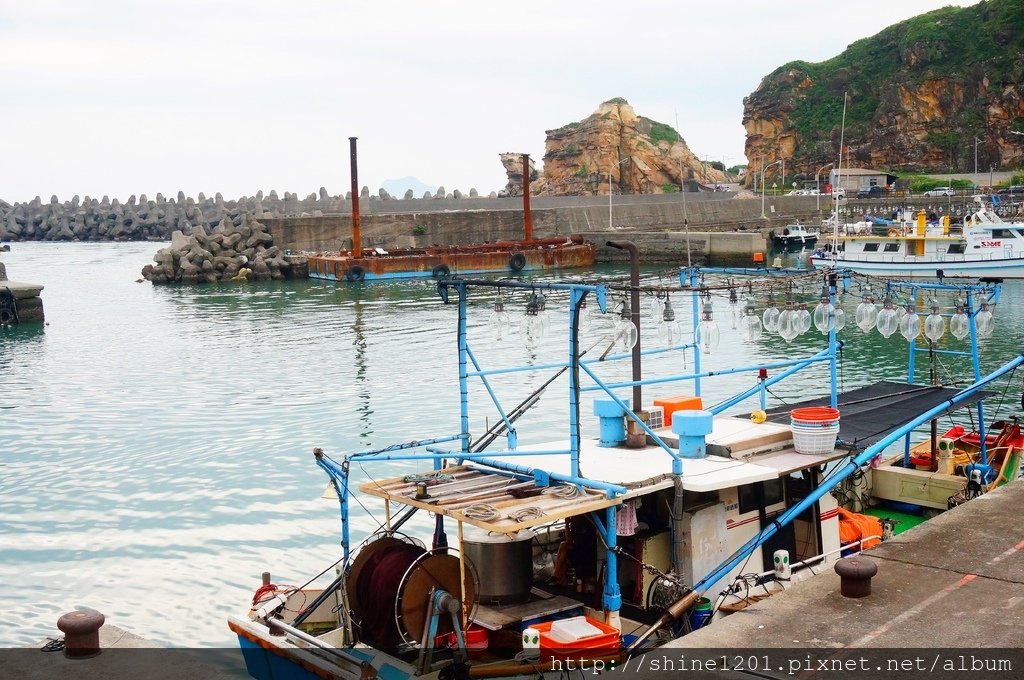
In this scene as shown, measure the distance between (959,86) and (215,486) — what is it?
96.4 meters

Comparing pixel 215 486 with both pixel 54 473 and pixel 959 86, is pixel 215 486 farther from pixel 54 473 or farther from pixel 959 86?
pixel 959 86

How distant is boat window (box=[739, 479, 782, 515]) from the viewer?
10.4m

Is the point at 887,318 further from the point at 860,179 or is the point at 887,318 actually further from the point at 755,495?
the point at 860,179

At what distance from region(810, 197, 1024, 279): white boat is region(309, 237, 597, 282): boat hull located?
16677 millimetres

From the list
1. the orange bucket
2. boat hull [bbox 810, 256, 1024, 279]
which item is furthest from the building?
the orange bucket

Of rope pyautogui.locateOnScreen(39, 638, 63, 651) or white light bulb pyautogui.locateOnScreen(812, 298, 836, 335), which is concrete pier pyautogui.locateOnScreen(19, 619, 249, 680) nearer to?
rope pyautogui.locateOnScreen(39, 638, 63, 651)

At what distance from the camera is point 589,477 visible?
9633mm

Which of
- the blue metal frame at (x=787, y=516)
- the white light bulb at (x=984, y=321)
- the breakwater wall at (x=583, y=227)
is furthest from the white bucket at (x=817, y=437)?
the breakwater wall at (x=583, y=227)

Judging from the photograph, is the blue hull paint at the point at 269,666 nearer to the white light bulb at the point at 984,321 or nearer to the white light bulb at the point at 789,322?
the white light bulb at the point at 789,322

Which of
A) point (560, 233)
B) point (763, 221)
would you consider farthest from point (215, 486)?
point (763, 221)

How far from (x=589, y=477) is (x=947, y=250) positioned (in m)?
45.0

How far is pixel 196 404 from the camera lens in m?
26.9

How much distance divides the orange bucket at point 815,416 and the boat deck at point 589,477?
1.05 feet

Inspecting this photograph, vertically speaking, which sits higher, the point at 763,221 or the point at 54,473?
the point at 763,221
